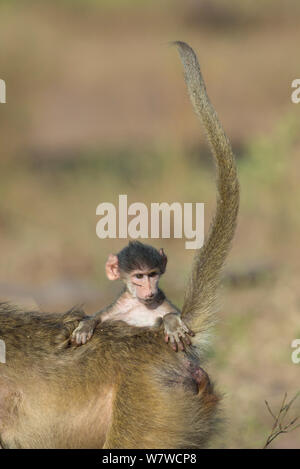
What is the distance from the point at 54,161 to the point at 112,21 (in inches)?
432

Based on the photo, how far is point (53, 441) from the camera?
139 inches

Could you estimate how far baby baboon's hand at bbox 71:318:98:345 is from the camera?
3656 millimetres

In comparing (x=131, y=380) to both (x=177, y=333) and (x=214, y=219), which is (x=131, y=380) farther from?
(x=214, y=219)

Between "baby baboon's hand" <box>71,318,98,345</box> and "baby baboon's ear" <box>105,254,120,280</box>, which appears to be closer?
"baby baboon's hand" <box>71,318,98,345</box>

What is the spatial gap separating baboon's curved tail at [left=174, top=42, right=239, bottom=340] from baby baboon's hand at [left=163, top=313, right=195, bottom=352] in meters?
0.05

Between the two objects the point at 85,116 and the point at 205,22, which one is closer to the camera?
the point at 85,116

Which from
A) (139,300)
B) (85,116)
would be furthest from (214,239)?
(85,116)

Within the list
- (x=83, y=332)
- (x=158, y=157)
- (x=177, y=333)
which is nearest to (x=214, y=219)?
(x=177, y=333)

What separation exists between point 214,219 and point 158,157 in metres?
7.87

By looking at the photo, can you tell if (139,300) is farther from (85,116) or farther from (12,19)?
(85,116)

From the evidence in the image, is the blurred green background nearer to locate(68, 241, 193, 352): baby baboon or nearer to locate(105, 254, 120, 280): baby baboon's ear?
locate(68, 241, 193, 352): baby baboon

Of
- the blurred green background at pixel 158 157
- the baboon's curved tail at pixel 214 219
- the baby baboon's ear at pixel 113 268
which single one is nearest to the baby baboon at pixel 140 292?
the baby baboon's ear at pixel 113 268

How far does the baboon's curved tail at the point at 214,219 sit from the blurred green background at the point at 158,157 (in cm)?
15

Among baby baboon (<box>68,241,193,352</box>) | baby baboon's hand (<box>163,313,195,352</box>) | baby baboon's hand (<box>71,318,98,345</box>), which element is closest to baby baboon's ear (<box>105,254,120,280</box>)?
baby baboon (<box>68,241,193,352</box>)
